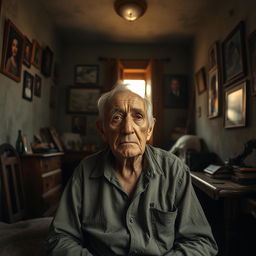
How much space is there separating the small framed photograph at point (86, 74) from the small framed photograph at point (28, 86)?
1786 millimetres

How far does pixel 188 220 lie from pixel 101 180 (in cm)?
44

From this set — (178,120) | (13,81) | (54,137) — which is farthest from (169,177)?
(178,120)

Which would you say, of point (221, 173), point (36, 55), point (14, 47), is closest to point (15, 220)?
point (14, 47)

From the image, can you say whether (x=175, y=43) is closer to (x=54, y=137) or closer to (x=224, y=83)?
(x=224, y=83)

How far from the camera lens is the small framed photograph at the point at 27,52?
350cm

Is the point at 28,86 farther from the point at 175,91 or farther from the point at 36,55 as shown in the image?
the point at 175,91

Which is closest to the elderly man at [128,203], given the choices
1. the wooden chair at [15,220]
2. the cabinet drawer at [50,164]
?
the wooden chair at [15,220]

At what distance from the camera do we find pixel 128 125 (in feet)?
3.79

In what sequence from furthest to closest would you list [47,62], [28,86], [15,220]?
1. [47,62]
2. [28,86]
3. [15,220]

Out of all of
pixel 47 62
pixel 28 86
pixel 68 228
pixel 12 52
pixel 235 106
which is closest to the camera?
pixel 68 228

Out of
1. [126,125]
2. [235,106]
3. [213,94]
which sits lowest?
[126,125]

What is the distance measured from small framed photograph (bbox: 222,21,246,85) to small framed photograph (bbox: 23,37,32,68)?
2.73 m

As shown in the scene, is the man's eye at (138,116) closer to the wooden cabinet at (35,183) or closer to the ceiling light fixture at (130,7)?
the wooden cabinet at (35,183)

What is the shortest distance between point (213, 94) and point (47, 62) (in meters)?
2.90
